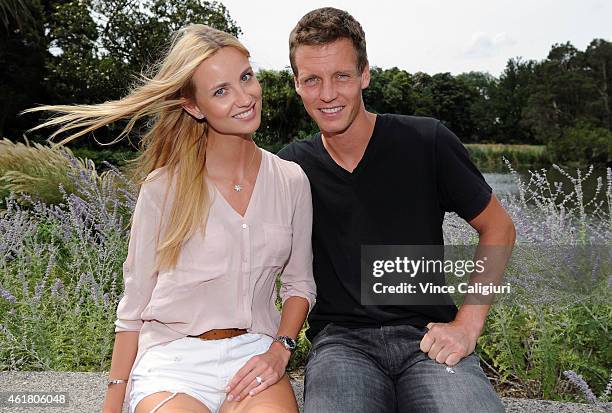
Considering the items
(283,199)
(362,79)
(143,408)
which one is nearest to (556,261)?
(362,79)

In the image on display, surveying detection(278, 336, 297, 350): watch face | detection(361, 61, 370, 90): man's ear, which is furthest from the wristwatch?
detection(361, 61, 370, 90): man's ear

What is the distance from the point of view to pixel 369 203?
94.3 inches

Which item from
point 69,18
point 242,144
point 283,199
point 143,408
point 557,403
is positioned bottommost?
point 557,403

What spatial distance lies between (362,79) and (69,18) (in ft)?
82.3

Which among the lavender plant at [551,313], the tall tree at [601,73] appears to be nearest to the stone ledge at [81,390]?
the lavender plant at [551,313]

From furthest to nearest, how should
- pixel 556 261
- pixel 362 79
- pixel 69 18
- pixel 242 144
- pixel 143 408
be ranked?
pixel 69 18
pixel 556 261
pixel 362 79
pixel 242 144
pixel 143 408

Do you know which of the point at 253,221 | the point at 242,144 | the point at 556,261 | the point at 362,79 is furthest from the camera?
the point at 556,261

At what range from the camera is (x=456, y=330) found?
2279mm

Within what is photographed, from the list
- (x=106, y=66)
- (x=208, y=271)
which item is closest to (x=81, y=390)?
(x=208, y=271)

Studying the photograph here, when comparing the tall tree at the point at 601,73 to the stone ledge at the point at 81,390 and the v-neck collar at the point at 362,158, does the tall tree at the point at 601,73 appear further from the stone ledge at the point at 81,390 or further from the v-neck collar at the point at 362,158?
the v-neck collar at the point at 362,158

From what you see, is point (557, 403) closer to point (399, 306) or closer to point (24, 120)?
point (399, 306)

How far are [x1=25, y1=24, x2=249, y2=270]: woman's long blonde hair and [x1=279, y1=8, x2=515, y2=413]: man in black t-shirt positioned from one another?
376 millimetres

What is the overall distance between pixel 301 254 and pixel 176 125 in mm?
677

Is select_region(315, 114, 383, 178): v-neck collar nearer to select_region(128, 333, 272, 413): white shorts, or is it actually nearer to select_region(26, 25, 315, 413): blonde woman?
select_region(26, 25, 315, 413): blonde woman
